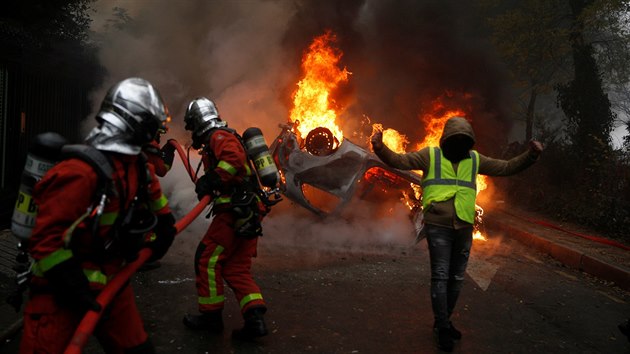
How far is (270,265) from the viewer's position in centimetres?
575

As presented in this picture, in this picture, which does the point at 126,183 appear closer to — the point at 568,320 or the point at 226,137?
the point at 226,137

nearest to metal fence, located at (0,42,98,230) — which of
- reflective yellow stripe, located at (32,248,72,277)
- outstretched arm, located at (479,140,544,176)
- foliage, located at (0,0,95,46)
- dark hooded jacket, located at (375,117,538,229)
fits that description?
foliage, located at (0,0,95,46)

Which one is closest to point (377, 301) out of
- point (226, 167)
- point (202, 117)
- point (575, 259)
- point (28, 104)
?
point (226, 167)

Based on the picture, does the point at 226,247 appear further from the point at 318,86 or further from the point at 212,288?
the point at 318,86

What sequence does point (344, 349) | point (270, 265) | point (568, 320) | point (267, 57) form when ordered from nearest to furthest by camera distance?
point (344, 349)
point (568, 320)
point (270, 265)
point (267, 57)

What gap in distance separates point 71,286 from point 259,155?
2.12 metres

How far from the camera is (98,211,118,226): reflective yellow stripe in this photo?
2.17 metres

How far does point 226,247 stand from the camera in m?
3.69

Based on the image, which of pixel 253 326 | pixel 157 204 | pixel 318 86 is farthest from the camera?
pixel 318 86

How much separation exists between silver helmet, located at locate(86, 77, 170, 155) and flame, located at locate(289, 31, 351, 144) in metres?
6.95

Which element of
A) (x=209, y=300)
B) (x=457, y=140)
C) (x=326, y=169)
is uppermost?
(x=457, y=140)

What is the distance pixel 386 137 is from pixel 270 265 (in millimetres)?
5574

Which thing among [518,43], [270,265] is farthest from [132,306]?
[518,43]

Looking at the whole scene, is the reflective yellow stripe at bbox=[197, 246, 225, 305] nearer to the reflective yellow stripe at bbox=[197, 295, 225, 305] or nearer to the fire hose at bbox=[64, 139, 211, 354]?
the reflective yellow stripe at bbox=[197, 295, 225, 305]
